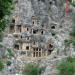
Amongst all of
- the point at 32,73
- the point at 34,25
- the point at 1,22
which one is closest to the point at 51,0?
the point at 34,25

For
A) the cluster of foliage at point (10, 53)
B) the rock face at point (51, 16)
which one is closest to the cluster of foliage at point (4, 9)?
the cluster of foliage at point (10, 53)

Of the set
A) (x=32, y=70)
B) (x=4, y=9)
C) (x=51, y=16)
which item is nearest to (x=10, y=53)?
(x=32, y=70)

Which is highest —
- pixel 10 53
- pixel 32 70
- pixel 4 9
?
pixel 4 9

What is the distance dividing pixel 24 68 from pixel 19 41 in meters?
7.76

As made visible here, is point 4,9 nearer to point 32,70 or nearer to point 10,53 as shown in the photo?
point 32,70

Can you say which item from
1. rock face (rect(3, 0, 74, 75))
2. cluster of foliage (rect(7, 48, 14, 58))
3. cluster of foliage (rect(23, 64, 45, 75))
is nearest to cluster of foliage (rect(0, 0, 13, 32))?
cluster of foliage (rect(23, 64, 45, 75))

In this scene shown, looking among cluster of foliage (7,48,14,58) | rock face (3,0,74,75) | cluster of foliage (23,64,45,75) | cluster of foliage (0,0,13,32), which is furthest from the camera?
rock face (3,0,74,75)

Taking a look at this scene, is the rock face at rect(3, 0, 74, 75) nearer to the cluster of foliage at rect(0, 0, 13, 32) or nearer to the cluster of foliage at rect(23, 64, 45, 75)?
the cluster of foliage at rect(23, 64, 45, 75)

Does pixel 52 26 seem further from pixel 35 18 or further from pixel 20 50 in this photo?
pixel 20 50

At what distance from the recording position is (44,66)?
164ft

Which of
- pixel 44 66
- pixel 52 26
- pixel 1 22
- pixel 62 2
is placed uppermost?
pixel 1 22

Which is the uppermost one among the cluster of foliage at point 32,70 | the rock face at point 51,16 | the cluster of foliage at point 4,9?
the cluster of foliage at point 4,9

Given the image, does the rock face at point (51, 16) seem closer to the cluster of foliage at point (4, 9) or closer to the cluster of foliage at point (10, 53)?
the cluster of foliage at point (10, 53)

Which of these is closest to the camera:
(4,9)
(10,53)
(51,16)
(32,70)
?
(4,9)
